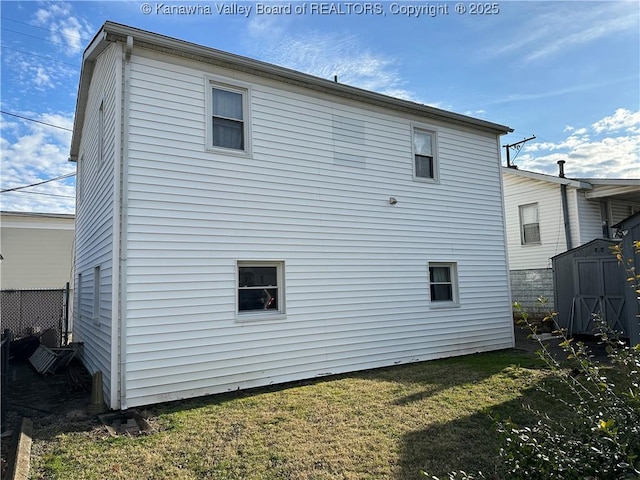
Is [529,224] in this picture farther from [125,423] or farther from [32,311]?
[32,311]

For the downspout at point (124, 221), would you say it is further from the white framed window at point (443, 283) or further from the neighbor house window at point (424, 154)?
the white framed window at point (443, 283)

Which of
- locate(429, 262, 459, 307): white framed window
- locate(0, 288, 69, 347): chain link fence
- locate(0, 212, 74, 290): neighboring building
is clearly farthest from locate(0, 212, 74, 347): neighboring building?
locate(429, 262, 459, 307): white framed window

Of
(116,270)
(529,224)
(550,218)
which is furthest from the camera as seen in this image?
(529,224)

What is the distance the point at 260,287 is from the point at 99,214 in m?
3.27

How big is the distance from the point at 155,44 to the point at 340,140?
3.72 metres

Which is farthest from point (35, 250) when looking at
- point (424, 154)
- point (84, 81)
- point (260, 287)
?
point (424, 154)

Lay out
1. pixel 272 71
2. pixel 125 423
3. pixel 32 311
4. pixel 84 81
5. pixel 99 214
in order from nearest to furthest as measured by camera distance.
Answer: pixel 125 423, pixel 272 71, pixel 99 214, pixel 84 81, pixel 32 311

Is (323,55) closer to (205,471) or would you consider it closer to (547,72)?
(547,72)

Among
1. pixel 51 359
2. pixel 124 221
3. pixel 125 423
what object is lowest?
pixel 125 423

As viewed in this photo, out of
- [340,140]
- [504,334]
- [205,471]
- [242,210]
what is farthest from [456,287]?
[205,471]

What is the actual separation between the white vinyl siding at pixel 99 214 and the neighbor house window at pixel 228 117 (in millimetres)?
1511

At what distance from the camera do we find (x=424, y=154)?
9.75 m

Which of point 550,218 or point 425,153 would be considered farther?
point 550,218

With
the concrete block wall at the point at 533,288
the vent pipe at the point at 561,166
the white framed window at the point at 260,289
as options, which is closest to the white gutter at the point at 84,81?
the white framed window at the point at 260,289
